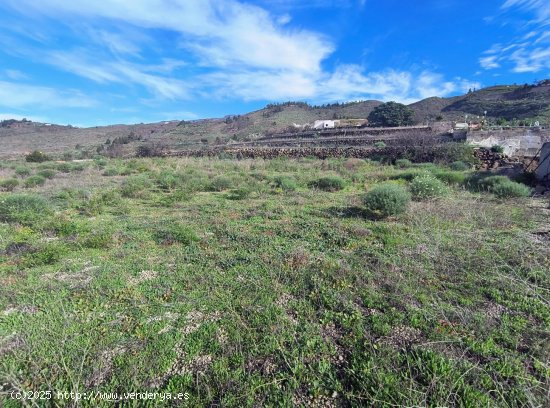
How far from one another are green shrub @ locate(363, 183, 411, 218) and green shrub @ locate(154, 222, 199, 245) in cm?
525

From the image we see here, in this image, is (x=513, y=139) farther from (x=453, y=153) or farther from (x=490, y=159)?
(x=453, y=153)

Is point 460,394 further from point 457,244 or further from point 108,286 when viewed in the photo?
point 108,286

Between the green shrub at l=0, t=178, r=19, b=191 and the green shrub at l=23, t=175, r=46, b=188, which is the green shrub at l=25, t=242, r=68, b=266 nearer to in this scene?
the green shrub at l=0, t=178, r=19, b=191

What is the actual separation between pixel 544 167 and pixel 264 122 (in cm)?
5691

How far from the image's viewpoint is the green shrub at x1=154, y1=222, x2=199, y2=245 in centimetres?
625

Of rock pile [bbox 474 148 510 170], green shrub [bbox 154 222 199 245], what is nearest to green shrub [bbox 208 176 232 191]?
green shrub [bbox 154 222 199 245]

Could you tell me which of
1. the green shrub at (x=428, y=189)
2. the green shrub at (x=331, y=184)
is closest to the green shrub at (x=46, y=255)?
the green shrub at (x=331, y=184)

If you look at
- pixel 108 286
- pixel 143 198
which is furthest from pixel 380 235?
pixel 143 198

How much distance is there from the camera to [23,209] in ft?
27.2

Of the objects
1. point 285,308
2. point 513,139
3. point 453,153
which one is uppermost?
point 513,139

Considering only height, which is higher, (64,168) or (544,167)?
(64,168)

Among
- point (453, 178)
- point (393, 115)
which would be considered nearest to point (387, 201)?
point (453, 178)

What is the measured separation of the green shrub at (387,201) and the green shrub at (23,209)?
32.8ft

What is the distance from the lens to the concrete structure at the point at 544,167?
37.9 ft
